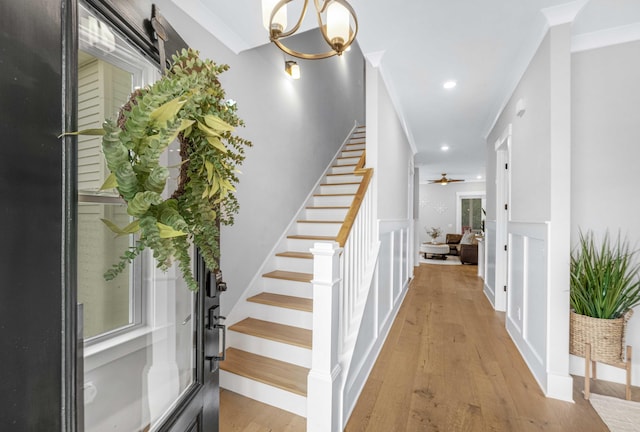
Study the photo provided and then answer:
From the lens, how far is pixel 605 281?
6.53 ft

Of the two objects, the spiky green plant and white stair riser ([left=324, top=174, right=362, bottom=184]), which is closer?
the spiky green plant

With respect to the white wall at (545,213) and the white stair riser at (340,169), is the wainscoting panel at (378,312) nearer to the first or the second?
the white stair riser at (340,169)

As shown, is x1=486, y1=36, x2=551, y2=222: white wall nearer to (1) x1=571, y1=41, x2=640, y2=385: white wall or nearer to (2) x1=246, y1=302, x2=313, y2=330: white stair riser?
(1) x1=571, y1=41, x2=640, y2=385: white wall

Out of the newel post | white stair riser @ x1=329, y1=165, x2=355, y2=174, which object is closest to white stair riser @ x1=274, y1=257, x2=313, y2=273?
the newel post

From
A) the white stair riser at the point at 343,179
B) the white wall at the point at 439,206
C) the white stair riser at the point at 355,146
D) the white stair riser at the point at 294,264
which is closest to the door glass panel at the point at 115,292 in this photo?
the white stair riser at the point at 294,264

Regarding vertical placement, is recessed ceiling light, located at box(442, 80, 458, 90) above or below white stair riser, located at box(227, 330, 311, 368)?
above

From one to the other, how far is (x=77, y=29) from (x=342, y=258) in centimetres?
157

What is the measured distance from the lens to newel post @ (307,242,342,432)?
1617 millimetres

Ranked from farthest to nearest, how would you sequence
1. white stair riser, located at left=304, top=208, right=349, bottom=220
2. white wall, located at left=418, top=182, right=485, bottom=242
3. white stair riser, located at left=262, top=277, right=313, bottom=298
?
white wall, located at left=418, top=182, right=485, bottom=242, white stair riser, located at left=304, top=208, right=349, bottom=220, white stair riser, located at left=262, top=277, right=313, bottom=298

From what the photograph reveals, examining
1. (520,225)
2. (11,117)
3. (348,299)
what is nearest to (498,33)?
(520,225)

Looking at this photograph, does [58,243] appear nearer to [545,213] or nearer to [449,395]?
[449,395]

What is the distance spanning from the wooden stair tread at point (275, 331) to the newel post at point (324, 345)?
1.36 feet

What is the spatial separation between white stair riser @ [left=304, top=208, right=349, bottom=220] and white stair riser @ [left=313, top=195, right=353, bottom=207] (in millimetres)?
233

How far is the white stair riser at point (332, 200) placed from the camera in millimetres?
3682
